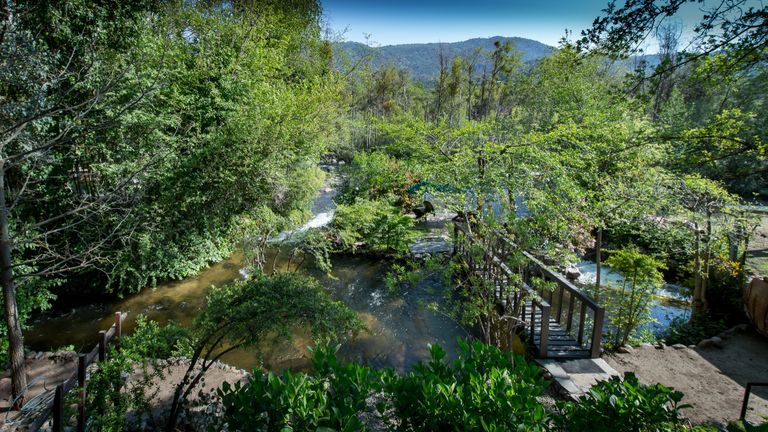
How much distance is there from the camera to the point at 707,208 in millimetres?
5953

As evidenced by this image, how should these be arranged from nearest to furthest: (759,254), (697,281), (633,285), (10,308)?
(10,308) → (633,285) → (697,281) → (759,254)

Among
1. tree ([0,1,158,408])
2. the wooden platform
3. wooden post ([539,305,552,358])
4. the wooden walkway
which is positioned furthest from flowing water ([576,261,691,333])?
tree ([0,1,158,408])

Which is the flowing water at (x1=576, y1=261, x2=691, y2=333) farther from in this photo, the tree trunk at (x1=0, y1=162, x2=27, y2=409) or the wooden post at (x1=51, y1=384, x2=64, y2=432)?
the tree trunk at (x1=0, y1=162, x2=27, y2=409)

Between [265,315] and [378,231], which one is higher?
[265,315]

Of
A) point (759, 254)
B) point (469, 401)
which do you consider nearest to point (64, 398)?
point (469, 401)

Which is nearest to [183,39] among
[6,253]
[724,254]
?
[6,253]

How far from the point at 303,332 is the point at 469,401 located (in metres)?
4.92

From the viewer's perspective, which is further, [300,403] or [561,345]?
[561,345]

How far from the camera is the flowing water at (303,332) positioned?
6.02 meters

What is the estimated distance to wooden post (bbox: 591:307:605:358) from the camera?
4.68m

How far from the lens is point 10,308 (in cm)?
396

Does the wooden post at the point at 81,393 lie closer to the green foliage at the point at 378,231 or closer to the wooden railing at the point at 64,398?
the wooden railing at the point at 64,398

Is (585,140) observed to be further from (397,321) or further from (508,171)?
(397,321)

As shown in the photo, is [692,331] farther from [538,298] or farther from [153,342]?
[153,342]
